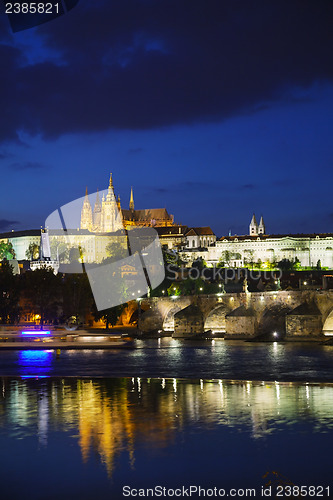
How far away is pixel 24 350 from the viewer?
135 ft

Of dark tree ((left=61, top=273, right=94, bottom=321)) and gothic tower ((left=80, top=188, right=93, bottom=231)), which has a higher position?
gothic tower ((left=80, top=188, right=93, bottom=231))

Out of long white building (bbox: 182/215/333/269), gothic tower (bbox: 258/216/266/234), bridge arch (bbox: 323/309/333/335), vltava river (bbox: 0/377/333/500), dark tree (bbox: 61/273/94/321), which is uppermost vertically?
gothic tower (bbox: 258/216/266/234)

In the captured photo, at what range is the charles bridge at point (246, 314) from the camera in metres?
39.5

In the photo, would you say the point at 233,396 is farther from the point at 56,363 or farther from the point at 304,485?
the point at 56,363

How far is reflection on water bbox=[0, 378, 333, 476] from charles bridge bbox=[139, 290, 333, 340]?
53.7ft

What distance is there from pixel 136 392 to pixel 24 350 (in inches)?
800

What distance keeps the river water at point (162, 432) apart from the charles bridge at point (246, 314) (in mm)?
11009

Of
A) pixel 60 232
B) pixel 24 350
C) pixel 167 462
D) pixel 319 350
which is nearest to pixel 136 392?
pixel 167 462

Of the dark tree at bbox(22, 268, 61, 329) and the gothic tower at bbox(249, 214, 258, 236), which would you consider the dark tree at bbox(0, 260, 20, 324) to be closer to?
the dark tree at bbox(22, 268, 61, 329)

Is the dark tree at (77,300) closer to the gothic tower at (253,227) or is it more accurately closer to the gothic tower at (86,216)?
the gothic tower at (86,216)

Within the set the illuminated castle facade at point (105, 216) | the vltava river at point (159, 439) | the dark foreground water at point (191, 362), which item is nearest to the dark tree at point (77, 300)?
the dark foreground water at point (191, 362)

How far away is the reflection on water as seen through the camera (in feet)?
50.4

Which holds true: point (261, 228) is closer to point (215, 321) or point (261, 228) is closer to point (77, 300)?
point (77, 300)

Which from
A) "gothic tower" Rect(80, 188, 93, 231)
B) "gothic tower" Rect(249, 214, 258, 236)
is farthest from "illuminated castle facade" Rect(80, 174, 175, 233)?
"gothic tower" Rect(249, 214, 258, 236)
